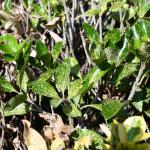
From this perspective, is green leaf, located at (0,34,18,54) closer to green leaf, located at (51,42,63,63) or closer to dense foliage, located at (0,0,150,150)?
dense foliage, located at (0,0,150,150)

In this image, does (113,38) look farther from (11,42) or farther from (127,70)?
(11,42)

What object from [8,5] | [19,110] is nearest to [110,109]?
[19,110]

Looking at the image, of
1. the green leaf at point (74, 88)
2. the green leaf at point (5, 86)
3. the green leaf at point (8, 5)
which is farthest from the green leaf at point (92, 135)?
the green leaf at point (8, 5)

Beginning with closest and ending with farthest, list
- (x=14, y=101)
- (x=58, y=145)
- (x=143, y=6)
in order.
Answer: (x=58, y=145), (x=14, y=101), (x=143, y=6)

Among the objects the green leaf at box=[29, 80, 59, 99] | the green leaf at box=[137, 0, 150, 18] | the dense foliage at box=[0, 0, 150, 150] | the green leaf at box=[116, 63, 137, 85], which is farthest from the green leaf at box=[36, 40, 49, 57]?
the green leaf at box=[137, 0, 150, 18]

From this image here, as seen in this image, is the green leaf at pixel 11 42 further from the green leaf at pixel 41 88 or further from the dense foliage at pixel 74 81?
the green leaf at pixel 41 88

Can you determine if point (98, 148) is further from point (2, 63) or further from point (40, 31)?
point (40, 31)

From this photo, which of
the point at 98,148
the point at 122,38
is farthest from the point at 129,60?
the point at 98,148
